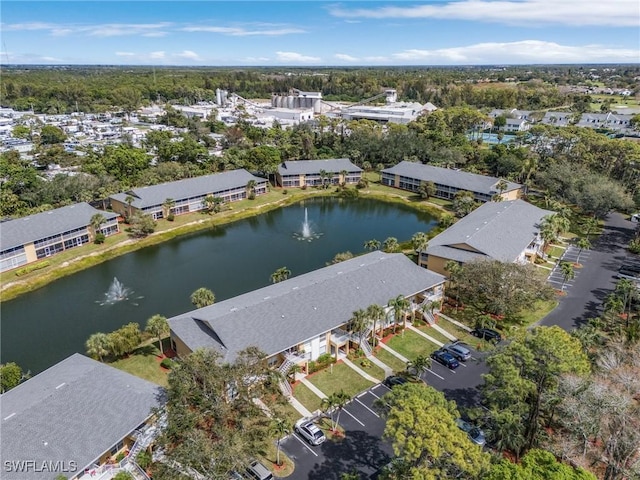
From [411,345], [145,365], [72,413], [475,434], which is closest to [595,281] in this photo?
[411,345]

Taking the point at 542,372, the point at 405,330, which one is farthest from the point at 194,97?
the point at 542,372

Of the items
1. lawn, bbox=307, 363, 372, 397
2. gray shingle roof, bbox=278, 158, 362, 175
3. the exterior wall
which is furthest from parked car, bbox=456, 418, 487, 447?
gray shingle roof, bbox=278, 158, 362, 175

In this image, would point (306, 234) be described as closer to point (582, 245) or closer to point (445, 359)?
point (445, 359)

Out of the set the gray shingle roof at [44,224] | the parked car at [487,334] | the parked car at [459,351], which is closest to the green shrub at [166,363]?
the parked car at [459,351]

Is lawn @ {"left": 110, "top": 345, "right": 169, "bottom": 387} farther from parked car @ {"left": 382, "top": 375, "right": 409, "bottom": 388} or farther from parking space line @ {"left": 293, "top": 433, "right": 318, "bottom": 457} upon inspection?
parked car @ {"left": 382, "top": 375, "right": 409, "bottom": 388}

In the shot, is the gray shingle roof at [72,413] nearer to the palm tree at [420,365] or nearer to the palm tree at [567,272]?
the palm tree at [420,365]

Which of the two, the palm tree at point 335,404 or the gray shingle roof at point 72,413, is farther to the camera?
the palm tree at point 335,404

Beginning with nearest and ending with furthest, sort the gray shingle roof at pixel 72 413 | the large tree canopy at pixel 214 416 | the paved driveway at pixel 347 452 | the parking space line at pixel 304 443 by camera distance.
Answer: the large tree canopy at pixel 214 416
the gray shingle roof at pixel 72 413
the paved driveway at pixel 347 452
the parking space line at pixel 304 443

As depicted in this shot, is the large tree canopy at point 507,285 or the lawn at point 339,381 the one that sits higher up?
the large tree canopy at point 507,285
